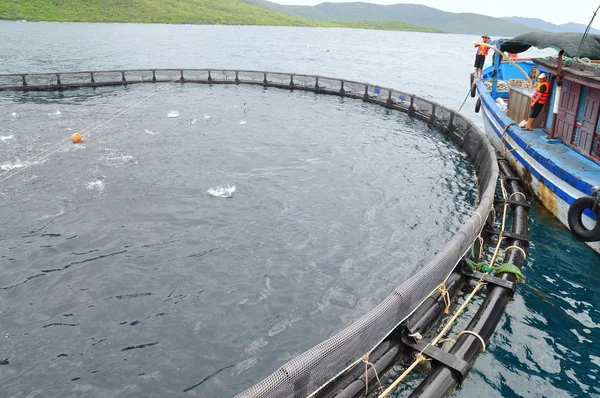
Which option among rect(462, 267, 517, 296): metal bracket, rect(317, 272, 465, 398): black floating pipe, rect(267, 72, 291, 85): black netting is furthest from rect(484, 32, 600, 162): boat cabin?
rect(267, 72, 291, 85): black netting

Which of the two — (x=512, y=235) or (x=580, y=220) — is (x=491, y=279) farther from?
(x=580, y=220)

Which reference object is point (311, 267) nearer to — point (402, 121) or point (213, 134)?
point (213, 134)

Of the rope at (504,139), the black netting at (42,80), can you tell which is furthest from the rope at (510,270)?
the black netting at (42,80)

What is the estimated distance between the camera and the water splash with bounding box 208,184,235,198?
2002 cm

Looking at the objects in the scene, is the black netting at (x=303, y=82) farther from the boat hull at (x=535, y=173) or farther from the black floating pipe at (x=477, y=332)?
the black floating pipe at (x=477, y=332)

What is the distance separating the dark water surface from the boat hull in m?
0.79

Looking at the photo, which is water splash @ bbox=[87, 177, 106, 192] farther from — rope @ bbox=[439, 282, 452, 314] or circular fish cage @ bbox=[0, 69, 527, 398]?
rope @ bbox=[439, 282, 452, 314]

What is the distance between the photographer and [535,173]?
1980cm

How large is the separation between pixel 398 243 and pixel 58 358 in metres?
11.6

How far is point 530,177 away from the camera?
67.1 ft

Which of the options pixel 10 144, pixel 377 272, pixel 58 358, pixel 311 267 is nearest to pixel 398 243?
pixel 377 272

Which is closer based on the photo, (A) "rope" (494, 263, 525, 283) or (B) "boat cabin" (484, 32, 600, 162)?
(A) "rope" (494, 263, 525, 283)

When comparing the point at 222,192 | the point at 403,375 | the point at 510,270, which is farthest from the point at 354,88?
the point at 403,375

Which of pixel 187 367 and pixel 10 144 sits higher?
pixel 10 144
